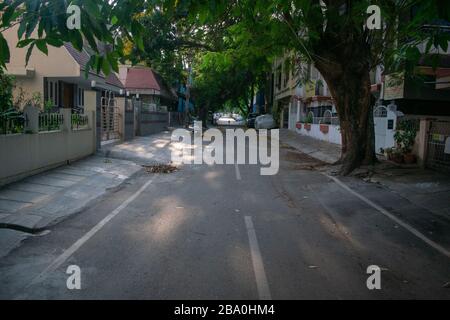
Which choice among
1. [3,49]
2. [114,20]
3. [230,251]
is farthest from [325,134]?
[3,49]

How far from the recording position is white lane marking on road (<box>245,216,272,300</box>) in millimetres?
4836

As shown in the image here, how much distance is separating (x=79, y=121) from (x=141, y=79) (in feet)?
79.4

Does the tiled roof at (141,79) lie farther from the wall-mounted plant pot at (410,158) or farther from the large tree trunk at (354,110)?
the wall-mounted plant pot at (410,158)

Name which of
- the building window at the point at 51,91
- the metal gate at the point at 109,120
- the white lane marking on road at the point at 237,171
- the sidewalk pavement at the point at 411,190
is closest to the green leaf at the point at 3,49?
the sidewalk pavement at the point at 411,190

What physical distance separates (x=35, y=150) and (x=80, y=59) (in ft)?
38.3

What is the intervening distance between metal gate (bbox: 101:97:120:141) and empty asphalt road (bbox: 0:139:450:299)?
35.9 feet

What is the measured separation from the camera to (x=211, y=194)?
10.8m

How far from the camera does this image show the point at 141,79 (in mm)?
39750

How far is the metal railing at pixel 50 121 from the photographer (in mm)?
12781

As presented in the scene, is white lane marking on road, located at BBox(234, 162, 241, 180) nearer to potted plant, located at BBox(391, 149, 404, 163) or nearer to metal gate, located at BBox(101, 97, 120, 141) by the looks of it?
potted plant, located at BBox(391, 149, 404, 163)

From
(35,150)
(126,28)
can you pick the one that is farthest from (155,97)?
(126,28)

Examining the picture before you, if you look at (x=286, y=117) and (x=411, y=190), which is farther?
(x=286, y=117)

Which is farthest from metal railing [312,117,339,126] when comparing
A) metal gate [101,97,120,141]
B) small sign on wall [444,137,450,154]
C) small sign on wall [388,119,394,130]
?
small sign on wall [444,137,450,154]

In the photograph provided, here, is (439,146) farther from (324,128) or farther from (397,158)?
(324,128)
